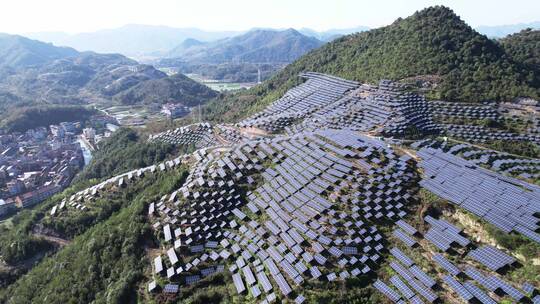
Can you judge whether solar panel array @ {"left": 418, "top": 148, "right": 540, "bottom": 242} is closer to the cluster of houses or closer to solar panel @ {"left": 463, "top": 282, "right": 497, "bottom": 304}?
solar panel @ {"left": 463, "top": 282, "right": 497, "bottom": 304}

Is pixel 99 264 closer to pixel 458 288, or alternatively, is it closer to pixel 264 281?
pixel 264 281

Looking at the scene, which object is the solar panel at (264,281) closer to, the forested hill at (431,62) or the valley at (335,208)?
the valley at (335,208)

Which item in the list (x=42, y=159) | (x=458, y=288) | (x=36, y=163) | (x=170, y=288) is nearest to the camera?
(x=458, y=288)

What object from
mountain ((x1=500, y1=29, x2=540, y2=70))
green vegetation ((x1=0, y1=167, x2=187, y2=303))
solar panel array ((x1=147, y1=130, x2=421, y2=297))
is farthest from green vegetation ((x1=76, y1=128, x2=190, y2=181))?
mountain ((x1=500, y1=29, x2=540, y2=70))

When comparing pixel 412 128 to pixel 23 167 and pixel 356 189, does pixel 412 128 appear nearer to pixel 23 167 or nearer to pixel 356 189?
pixel 356 189

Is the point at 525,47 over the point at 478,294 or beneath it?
over

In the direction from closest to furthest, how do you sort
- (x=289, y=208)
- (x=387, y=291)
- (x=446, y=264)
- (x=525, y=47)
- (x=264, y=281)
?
(x=387, y=291) → (x=446, y=264) → (x=264, y=281) → (x=289, y=208) → (x=525, y=47)

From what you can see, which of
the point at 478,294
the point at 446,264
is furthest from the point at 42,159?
the point at 478,294

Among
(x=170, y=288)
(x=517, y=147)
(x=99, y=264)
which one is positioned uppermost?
(x=517, y=147)
